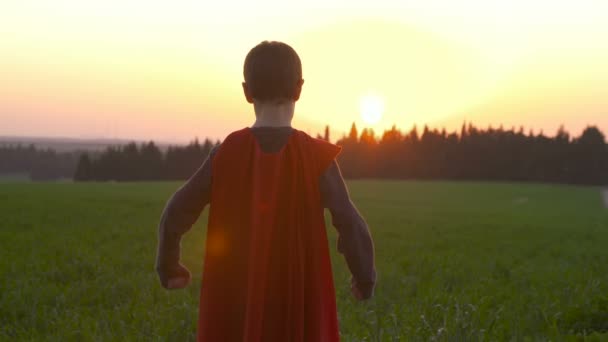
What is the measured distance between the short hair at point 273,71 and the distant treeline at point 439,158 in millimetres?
68908

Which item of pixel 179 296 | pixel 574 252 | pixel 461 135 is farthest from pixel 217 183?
pixel 461 135

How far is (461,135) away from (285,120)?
85.1 meters

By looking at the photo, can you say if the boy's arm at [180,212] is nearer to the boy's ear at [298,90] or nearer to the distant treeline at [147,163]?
the boy's ear at [298,90]

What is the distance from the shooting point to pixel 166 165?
85875 millimetres

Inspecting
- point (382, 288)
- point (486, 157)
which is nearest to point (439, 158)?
point (486, 157)

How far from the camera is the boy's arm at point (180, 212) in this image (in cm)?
277

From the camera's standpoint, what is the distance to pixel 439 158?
3164 inches

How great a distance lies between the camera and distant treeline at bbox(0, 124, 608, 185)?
3034 inches

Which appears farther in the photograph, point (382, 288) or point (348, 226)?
point (382, 288)

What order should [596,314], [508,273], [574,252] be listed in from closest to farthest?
1. [596,314]
2. [508,273]
3. [574,252]

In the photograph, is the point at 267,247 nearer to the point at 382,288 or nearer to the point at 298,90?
the point at 298,90

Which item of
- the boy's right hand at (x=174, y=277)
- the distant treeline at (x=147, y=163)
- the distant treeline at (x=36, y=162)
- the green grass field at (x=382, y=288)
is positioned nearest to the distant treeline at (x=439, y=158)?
the distant treeline at (x=147, y=163)

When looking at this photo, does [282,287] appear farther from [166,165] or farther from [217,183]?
[166,165]

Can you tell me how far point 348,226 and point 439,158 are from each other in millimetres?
79979
